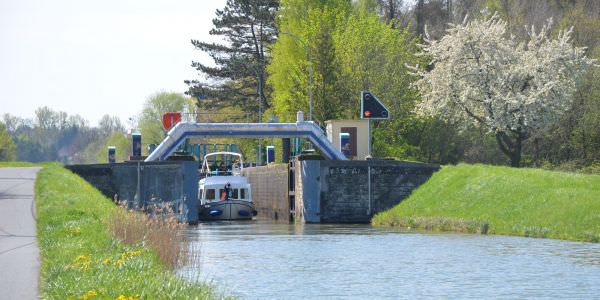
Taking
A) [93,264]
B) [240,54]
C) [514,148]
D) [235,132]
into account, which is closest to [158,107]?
[240,54]

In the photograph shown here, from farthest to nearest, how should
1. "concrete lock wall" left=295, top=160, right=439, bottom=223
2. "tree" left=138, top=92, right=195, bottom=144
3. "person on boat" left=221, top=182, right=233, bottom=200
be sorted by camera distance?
"tree" left=138, top=92, right=195, bottom=144, "person on boat" left=221, top=182, right=233, bottom=200, "concrete lock wall" left=295, top=160, right=439, bottom=223

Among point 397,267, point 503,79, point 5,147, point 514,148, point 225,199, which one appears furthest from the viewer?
point 5,147

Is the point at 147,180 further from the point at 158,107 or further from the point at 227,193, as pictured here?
the point at 158,107

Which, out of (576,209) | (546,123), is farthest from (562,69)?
(576,209)

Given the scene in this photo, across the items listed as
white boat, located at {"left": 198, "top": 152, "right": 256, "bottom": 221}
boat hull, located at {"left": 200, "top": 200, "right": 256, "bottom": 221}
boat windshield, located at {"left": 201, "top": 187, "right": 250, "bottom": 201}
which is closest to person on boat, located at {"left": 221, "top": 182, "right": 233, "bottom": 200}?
white boat, located at {"left": 198, "top": 152, "right": 256, "bottom": 221}

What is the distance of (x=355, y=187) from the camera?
5294cm

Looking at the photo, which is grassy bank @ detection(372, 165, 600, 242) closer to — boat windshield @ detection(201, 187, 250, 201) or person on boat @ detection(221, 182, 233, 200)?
person on boat @ detection(221, 182, 233, 200)

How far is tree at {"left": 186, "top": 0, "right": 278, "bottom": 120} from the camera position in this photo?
9169cm

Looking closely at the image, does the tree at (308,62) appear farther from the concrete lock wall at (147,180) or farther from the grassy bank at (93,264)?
the grassy bank at (93,264)

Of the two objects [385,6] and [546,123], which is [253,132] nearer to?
[546,123]

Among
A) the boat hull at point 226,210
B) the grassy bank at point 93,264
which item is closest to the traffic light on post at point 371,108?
the boat hull at point 226,210

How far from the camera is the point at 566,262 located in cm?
2867

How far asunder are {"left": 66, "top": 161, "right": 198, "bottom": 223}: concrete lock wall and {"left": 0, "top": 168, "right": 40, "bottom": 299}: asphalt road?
723 centimetres

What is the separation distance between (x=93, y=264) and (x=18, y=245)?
6.31 m
